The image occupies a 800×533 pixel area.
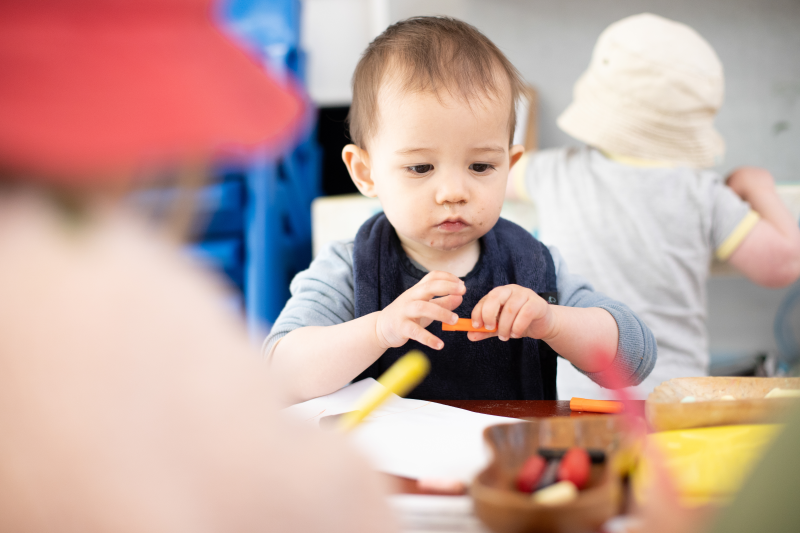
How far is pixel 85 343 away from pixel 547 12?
1973mm

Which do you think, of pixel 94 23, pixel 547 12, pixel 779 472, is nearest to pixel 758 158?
pixel 547 12

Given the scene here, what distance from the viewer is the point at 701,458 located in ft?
1.20

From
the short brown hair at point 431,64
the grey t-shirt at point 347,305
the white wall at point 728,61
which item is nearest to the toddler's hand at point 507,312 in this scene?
the grey t-shirt at point 347,305

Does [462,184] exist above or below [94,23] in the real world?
below

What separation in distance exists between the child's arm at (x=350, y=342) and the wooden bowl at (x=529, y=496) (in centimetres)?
21

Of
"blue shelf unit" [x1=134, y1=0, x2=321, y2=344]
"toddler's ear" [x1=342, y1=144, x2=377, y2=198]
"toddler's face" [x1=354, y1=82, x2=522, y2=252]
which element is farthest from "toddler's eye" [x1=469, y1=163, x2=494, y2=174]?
"blue shelf unit" [x1=134, y1=0, x2=321, y2=344]

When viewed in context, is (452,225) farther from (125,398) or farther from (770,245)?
(770,245)

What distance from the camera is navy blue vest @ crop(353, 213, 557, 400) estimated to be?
78 centimetres

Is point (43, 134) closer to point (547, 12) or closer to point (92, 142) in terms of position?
point (92, 142)

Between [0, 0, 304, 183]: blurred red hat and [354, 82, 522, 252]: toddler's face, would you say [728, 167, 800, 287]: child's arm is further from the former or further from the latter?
[0, 0, 304, 183]: blurred red hat

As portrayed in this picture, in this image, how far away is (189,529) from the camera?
163 millimetres

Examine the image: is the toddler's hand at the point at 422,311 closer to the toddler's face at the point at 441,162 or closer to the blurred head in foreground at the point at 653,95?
the toddler's face at the point at 441,162

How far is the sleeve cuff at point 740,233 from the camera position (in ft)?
3.43

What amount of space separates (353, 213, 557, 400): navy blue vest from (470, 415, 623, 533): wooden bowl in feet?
1.27
